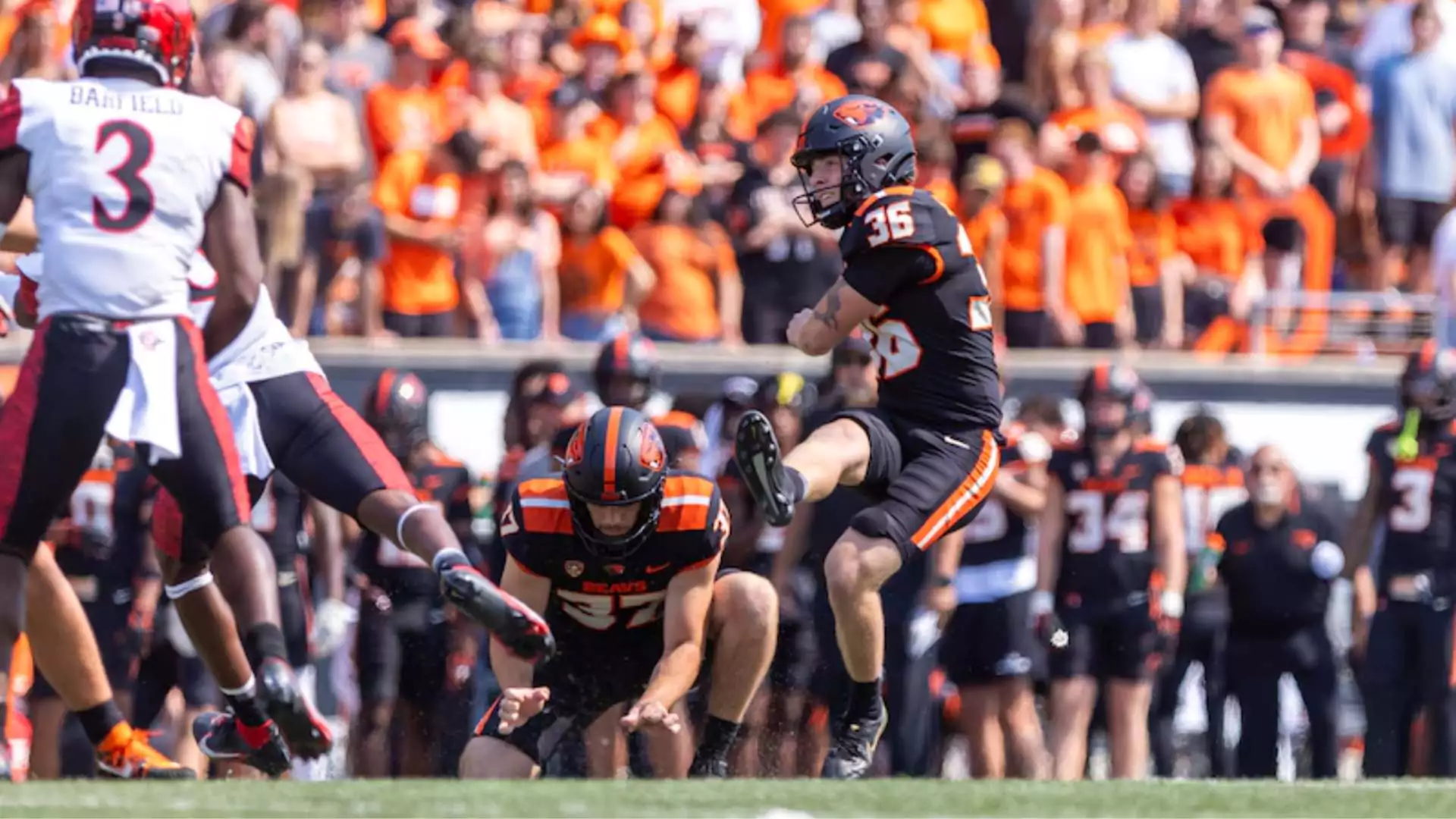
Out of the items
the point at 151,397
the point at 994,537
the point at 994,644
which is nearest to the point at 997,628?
the point at 994,644

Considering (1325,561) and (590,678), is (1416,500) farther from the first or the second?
(590,678)

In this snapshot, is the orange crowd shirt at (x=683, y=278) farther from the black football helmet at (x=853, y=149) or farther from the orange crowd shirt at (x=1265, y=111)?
the black football helmet at (x=853, y=149)

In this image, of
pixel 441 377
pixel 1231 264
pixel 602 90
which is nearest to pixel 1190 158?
pixel 1231 264

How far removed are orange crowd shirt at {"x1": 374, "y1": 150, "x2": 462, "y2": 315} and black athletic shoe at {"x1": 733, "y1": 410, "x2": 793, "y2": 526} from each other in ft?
19.0

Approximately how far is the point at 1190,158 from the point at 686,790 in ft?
28.3

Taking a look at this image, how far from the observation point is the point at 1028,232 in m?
13.8

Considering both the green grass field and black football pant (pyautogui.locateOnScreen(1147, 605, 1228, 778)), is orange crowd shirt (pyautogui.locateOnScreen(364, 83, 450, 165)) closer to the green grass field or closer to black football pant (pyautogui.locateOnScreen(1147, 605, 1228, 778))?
black football pant (pyautogui.locateOnScreen(1147, 605, 1228, 778))

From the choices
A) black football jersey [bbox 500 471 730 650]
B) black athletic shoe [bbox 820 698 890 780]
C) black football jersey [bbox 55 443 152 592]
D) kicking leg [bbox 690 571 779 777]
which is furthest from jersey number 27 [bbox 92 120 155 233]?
black football jersey [bbox 55 443 152 592]

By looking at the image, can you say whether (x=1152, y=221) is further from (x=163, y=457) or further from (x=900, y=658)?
(x=163, y=457)

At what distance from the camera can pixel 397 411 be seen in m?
11.6

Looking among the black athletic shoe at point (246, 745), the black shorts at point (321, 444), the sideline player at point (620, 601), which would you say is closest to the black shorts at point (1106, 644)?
the sideline player at point (620, 601)

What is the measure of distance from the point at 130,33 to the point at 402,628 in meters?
4.95

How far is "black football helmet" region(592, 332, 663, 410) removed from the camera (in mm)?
11938

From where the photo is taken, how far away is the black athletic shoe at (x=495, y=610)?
7027 mm
